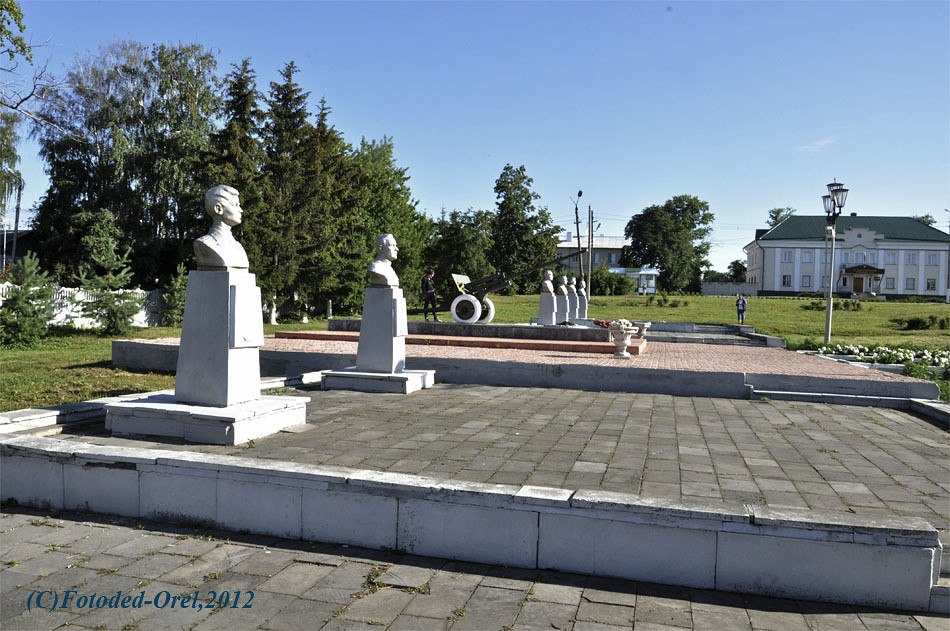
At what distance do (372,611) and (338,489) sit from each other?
1.00 m

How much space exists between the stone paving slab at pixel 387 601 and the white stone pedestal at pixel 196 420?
164 cm

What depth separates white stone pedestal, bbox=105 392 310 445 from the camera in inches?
211

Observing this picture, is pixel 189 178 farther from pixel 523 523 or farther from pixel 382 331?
pixel 523 523

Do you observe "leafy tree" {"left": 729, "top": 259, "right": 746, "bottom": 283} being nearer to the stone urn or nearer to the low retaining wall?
the stone urn

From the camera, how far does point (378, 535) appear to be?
12.7 feet

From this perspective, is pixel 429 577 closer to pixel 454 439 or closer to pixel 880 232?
pixel 454 439

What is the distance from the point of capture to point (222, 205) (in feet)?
18.7

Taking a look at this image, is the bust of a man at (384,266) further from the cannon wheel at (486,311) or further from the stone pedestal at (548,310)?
the cannon wheel at (486,311)

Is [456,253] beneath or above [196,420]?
above

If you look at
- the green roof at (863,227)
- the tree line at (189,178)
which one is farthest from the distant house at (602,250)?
the tree line at (189,178)

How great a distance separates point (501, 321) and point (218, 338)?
2162cm

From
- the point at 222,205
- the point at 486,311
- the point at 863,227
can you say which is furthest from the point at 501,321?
the point at 863,227

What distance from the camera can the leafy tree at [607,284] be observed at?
54344 millimetres

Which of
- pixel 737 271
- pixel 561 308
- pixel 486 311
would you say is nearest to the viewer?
pixel 486 311
